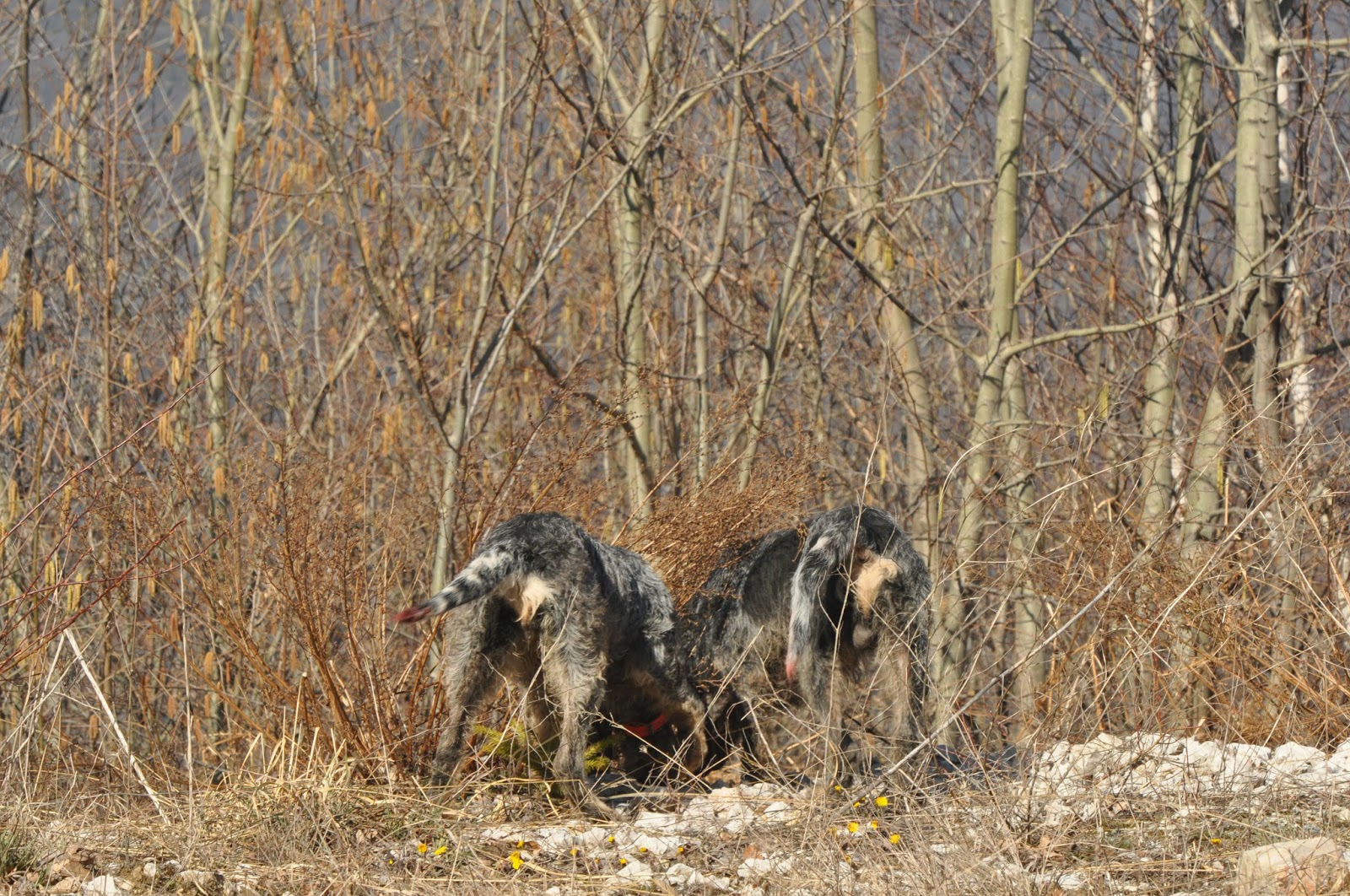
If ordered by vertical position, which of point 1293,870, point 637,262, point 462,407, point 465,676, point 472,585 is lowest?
point 1293,870

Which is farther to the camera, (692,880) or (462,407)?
(462,407)

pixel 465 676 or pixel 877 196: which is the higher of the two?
pixel 877 196

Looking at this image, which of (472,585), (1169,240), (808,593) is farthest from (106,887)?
(1169,240)

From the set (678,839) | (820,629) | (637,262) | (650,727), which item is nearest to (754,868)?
(678,839)

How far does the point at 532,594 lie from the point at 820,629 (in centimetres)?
114

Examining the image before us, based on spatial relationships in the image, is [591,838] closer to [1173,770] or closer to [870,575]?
[870,575]

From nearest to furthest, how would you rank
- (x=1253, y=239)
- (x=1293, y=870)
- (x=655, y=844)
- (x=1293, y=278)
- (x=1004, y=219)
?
(x=1293, y=870)
(x=655, y=844)
(x=1293, y=278)
(x=1253, y=239)
(x=1004, y=219)

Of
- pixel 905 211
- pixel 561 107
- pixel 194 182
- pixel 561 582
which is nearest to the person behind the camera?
pixel 561 582

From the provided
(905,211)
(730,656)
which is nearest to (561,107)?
(905,211)

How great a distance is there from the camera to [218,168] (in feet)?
33.4

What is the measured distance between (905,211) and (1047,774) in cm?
587

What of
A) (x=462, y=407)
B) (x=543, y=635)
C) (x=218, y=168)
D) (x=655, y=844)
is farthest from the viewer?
(x=218, y=168)

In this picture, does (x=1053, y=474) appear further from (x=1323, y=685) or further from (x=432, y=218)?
(x=432, y=218)

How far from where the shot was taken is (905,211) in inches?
407
